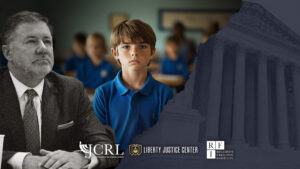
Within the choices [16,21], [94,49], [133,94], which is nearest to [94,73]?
[94,49]

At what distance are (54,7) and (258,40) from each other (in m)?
1.19

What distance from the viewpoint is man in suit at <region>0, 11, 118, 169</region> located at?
4.99ft

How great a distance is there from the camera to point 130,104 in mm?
1596

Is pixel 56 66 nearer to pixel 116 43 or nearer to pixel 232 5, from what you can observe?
pixel 116 43

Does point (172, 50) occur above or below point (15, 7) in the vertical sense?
below

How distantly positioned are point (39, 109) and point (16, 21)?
48 centimetres

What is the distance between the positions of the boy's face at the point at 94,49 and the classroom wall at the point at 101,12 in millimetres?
64

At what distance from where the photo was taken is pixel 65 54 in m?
1.64

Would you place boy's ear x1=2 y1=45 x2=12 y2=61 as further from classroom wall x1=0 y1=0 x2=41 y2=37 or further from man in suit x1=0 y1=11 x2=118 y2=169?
classroom wall x1=0 y1=0 x2=41 y2=37

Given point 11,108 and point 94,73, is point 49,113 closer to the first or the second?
point 11,108

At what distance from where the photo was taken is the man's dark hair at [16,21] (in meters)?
1.52

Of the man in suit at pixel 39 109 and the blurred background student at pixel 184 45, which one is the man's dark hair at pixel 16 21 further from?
the blurred background student at pixel 184 45

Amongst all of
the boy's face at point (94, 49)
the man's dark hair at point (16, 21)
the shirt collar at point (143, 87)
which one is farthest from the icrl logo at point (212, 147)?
the man's dark hair at point (16, 21)

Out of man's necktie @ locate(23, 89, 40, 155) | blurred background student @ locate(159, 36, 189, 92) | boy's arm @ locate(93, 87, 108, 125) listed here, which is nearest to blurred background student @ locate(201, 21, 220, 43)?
blurred background student @ locate(159, 36, 189, 92)
